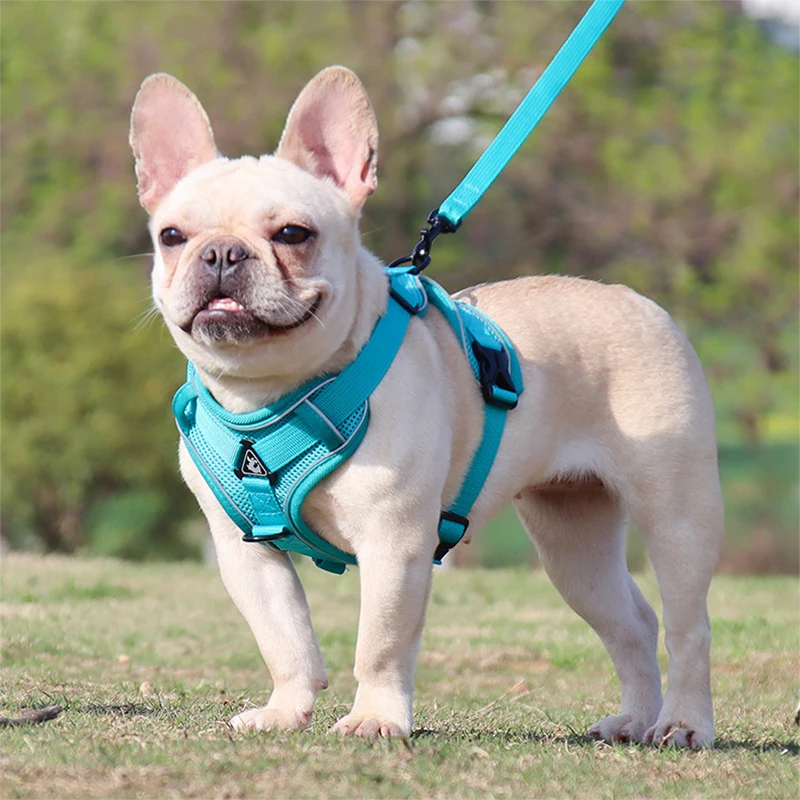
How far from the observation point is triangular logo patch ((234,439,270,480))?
14.2 feet

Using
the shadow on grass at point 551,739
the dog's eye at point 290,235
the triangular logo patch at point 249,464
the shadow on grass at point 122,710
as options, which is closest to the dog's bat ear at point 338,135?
the dog's eye at point 290,235

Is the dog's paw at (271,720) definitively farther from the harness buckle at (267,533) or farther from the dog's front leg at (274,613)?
the harness buckle at (267,533)

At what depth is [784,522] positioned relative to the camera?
2483cm

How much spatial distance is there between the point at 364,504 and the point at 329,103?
1378 millimetres

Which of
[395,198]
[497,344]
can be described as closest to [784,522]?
[395,198]

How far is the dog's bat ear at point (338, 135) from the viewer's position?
15.0ft

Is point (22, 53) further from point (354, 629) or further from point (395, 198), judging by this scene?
point (354, 629)

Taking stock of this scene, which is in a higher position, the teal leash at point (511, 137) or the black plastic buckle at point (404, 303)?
the teal leash at point (511, 137)

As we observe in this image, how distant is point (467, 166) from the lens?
27453 millimetres

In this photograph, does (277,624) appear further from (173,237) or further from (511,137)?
(511,137)

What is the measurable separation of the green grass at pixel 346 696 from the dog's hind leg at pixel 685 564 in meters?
0.28

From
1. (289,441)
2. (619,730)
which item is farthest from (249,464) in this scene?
(619,730)

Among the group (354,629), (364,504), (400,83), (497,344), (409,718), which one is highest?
(400,83)

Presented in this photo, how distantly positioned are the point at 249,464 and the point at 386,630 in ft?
2.22
